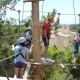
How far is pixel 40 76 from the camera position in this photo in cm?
475

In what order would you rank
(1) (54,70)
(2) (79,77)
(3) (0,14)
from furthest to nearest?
(2) (79,77) < (1) (54,70) < (3) (0,14)

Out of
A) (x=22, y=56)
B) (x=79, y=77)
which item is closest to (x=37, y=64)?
(x=22, y=56)

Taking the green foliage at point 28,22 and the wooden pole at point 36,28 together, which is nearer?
the wooden pole at point 36,28

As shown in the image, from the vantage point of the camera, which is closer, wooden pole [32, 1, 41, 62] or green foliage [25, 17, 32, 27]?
wooden pole [32, 1, 41, 62]

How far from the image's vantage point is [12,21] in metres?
9.77

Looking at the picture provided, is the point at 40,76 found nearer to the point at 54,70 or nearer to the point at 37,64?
the point at 37,64

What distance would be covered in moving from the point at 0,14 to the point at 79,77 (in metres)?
8.26

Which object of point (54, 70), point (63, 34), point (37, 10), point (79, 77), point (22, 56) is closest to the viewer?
point (22, 56)

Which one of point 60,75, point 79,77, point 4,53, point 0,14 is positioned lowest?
point 79,77

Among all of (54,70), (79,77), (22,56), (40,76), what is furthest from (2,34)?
(79,77)

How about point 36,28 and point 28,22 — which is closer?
point 36,28

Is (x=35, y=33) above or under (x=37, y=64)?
above

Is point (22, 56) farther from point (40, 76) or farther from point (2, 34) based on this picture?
point (2, 34)

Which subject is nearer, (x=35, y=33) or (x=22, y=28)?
(x=35, y=33)
